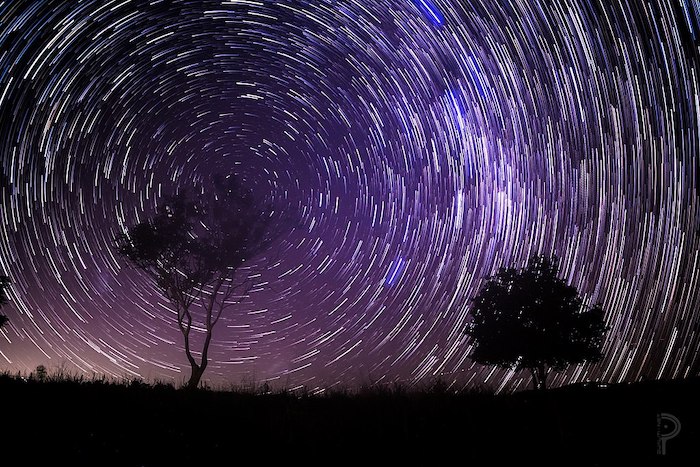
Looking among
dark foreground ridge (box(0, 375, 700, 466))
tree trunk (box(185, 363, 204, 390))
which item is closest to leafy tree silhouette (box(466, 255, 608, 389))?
tree trunk (box(185, 363, 204, 390))

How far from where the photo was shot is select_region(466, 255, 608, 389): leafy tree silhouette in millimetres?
24156

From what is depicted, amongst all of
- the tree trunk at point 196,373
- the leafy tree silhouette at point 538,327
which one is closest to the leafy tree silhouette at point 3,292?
the tree trunk at point 196,373

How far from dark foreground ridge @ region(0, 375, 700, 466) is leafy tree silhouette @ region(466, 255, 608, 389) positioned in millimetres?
17730

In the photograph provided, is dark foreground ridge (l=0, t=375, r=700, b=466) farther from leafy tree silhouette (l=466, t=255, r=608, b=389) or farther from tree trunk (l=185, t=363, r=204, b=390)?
leafy tree silhouette (l=466, t=255, r=608, b=389)

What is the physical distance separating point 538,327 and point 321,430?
22.3m

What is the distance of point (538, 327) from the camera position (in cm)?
2459

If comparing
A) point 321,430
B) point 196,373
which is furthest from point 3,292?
point 321,430

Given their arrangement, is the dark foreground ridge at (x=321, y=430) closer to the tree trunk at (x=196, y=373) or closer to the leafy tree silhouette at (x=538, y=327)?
the tree trunk at (x=196, y=373)

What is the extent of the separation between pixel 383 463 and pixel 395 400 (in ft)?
9.91

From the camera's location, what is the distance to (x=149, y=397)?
7.11 metres

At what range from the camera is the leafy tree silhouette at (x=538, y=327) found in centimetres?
2416

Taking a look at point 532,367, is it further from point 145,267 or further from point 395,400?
point 145,267

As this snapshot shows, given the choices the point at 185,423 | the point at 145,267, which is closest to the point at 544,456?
the point at 185,423

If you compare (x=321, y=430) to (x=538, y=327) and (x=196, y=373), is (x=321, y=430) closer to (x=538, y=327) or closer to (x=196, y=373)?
(x=196, y=373)
